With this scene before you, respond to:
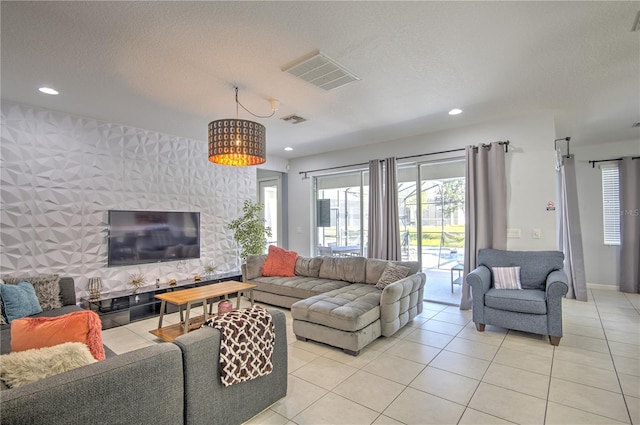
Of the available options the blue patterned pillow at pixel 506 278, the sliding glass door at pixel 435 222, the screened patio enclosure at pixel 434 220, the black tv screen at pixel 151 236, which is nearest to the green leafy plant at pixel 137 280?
the black tv screen at pixel 151 236

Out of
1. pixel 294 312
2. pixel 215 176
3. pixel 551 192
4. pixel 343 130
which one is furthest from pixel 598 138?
pixel 215 176

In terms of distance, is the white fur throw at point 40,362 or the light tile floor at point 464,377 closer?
the white fur throw at point 40,362

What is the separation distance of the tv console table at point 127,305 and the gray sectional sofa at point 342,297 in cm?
130

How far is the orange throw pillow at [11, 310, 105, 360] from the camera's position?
161 cm

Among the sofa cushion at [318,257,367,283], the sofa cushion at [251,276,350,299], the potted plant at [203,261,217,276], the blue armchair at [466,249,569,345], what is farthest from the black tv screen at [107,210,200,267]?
the blue armchair at [466,249,569,345]

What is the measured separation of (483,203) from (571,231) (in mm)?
2208

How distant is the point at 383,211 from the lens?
5.52 metres

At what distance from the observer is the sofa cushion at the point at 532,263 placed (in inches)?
151

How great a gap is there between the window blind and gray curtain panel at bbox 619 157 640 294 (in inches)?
5.3

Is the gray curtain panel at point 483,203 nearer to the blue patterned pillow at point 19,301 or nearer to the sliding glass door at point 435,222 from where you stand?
the sliding glass door at point 435,222

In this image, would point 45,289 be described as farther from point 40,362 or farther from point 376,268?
point 376,268

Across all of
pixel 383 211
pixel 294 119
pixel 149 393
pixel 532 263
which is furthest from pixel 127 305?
pixel 532 263

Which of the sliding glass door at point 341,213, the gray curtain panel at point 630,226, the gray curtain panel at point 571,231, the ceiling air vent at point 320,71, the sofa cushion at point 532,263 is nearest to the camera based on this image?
the ceiling air vent at point 320,71

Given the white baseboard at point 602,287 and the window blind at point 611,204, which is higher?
the window blind at point 611,204
